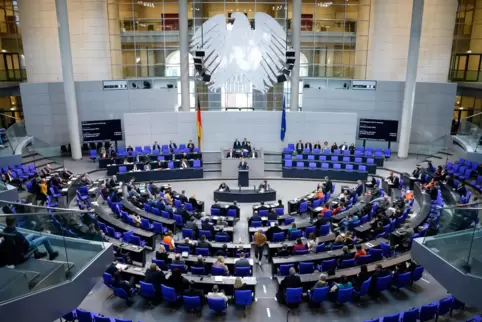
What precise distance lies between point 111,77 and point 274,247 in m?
19.7

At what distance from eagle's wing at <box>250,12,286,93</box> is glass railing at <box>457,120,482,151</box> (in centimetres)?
1060

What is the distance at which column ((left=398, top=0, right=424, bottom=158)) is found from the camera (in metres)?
23.4

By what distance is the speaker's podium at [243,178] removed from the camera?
793 inches

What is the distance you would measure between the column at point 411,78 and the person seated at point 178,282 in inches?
765

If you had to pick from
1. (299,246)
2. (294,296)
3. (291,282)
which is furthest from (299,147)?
(294,296)

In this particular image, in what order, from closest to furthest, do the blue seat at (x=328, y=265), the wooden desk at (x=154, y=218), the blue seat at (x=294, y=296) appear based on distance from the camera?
the blue seat at (x=294, y=296) → the blue seat at (x=328, y=265) → the wooden desk at (x=154, y=218)

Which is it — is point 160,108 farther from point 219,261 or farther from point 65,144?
point 219,261

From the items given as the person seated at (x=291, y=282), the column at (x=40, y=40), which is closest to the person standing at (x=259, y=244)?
the person seated at (x=291, y=282)

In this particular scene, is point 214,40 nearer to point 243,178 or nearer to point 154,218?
point 243,178

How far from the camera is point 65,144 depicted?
26734 millimetres

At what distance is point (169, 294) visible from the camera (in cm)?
1000

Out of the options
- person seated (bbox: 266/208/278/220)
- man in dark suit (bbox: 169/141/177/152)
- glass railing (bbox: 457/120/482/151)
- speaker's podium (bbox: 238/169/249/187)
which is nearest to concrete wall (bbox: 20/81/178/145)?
man in dark suit (bbox: 169/141/177/152)

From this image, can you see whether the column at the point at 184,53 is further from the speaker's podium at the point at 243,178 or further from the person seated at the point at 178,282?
the person seated at the point at 178,282

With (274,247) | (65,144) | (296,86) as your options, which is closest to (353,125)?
(296,86)
